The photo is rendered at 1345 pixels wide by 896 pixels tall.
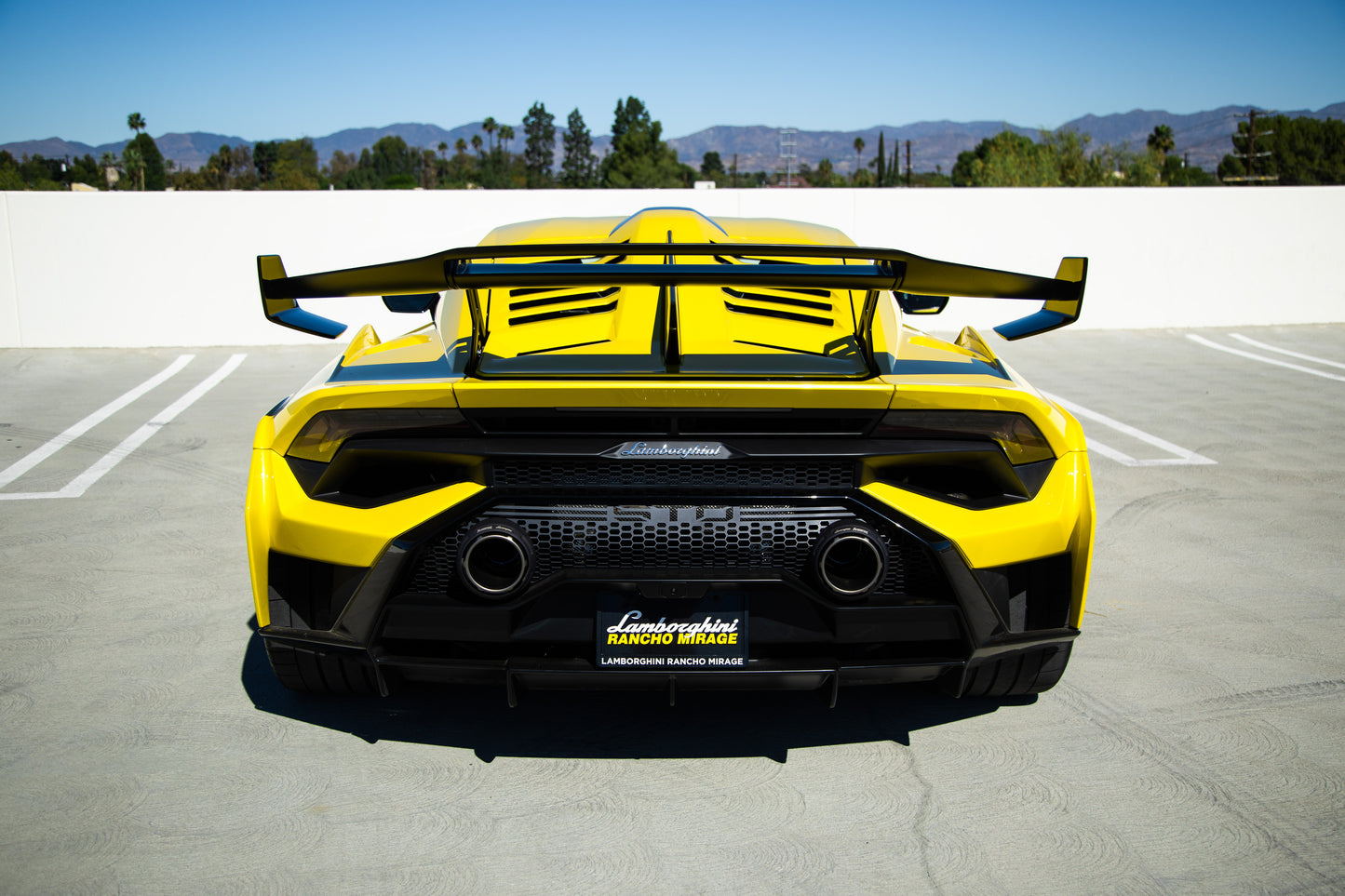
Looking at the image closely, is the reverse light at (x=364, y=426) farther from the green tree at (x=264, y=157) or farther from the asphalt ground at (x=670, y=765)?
the green tree at (x=264, y=157)

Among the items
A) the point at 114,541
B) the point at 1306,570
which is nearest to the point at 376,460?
the point at 114,541

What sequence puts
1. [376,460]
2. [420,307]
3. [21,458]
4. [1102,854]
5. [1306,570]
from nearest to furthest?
[1102,854] → [376,460] → [420,307] → [1306,570] → [21,458]

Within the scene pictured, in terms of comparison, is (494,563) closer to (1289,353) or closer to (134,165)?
(1289,353)

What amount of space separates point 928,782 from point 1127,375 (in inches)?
314

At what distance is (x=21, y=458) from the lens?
625 centimetres

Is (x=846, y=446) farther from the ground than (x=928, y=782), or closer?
farther from the ground

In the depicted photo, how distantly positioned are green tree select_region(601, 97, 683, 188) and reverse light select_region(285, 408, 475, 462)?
129 metres

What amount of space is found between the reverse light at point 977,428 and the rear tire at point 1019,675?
593 millimetres

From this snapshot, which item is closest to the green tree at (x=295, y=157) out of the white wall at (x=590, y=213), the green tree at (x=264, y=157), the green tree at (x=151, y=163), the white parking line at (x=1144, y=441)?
the green tree at (x=264, y=157)

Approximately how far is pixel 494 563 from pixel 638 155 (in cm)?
14329

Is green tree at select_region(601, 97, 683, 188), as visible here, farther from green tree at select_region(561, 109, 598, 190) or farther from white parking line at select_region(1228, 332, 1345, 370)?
white parking line at select_region(1228, 332, 1345, 370)

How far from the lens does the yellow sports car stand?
7.76ft

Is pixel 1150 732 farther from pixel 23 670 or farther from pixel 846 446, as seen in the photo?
pixel 23 670

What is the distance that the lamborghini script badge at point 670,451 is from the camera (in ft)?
7.80
